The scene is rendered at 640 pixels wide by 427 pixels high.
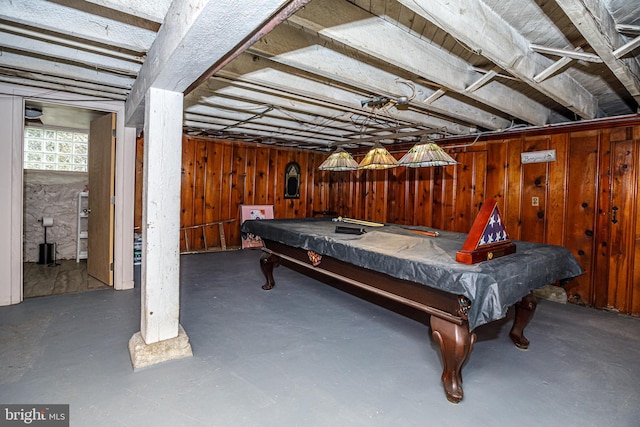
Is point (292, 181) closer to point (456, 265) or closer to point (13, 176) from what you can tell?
point (13, 176)

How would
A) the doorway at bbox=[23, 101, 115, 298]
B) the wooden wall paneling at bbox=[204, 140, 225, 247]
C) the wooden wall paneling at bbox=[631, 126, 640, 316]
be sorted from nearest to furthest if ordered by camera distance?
the wooden wall paneling at bbox=[631, 126, 640, 316]
the doorway at bbox=[23, 101, 115, 298]
the wooden wall paneling at bbox=[204, 140, 225, 247]

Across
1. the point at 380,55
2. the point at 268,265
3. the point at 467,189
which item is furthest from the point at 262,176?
the point at 380,55

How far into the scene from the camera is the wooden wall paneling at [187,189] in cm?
600

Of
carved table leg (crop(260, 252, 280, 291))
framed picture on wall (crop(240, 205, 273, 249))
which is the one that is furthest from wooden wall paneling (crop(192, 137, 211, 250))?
carved table leg (crop(260, 252, 280, 291))

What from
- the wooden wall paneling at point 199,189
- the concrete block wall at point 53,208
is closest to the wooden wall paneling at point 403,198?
the wooden wall paneling at point 199,189

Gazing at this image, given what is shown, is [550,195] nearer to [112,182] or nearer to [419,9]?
[419,9]

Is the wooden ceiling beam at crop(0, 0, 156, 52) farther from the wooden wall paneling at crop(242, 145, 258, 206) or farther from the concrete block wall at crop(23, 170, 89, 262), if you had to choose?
the concrete block wall at crop(23, 170, 89, 262)

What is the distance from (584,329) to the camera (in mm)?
3092

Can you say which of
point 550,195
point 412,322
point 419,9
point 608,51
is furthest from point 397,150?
point 419,9

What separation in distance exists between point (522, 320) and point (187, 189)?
18.6ft

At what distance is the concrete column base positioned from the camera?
223 centimetres

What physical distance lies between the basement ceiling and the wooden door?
622 mm

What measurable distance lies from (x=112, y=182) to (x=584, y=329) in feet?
18.0

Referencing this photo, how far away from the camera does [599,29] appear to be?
1696 millimetres
